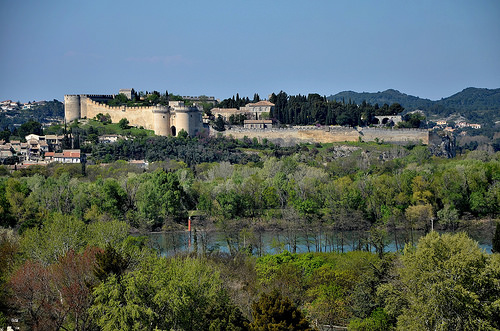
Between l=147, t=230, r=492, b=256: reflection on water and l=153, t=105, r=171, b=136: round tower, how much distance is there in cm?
2523

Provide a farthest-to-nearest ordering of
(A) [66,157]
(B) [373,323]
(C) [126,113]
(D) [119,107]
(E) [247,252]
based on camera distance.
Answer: (D) [119,107] < (C) [126,113] < (A) [66,157] < (E) [247,252] < (B) [373,323]

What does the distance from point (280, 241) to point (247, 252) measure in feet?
20.1

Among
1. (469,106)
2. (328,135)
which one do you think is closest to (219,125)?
(328,135)

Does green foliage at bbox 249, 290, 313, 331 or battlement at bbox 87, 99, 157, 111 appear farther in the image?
battlement at bbox 87, 99, 157, 111

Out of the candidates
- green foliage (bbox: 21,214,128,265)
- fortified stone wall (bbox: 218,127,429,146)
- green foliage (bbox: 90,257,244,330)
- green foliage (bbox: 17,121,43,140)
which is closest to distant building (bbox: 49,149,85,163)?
green foliage (bbox: 17,121,43,140)

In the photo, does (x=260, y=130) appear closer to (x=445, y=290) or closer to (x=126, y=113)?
(x=126, y=113)

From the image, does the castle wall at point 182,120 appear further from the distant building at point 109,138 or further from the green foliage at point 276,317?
the green foliage at point 276,317

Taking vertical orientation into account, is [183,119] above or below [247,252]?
above

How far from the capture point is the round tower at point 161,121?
59.9 m

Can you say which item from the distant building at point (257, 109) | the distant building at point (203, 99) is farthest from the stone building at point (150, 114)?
the distant building at point (203, 99)

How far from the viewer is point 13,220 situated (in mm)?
32781

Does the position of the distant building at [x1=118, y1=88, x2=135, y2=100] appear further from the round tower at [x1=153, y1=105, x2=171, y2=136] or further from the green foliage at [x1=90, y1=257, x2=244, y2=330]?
the green foliage at [x1=90, y1=257, x2=244, y2=330]

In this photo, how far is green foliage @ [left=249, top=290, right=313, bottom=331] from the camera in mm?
14859

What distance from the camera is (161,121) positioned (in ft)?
197
